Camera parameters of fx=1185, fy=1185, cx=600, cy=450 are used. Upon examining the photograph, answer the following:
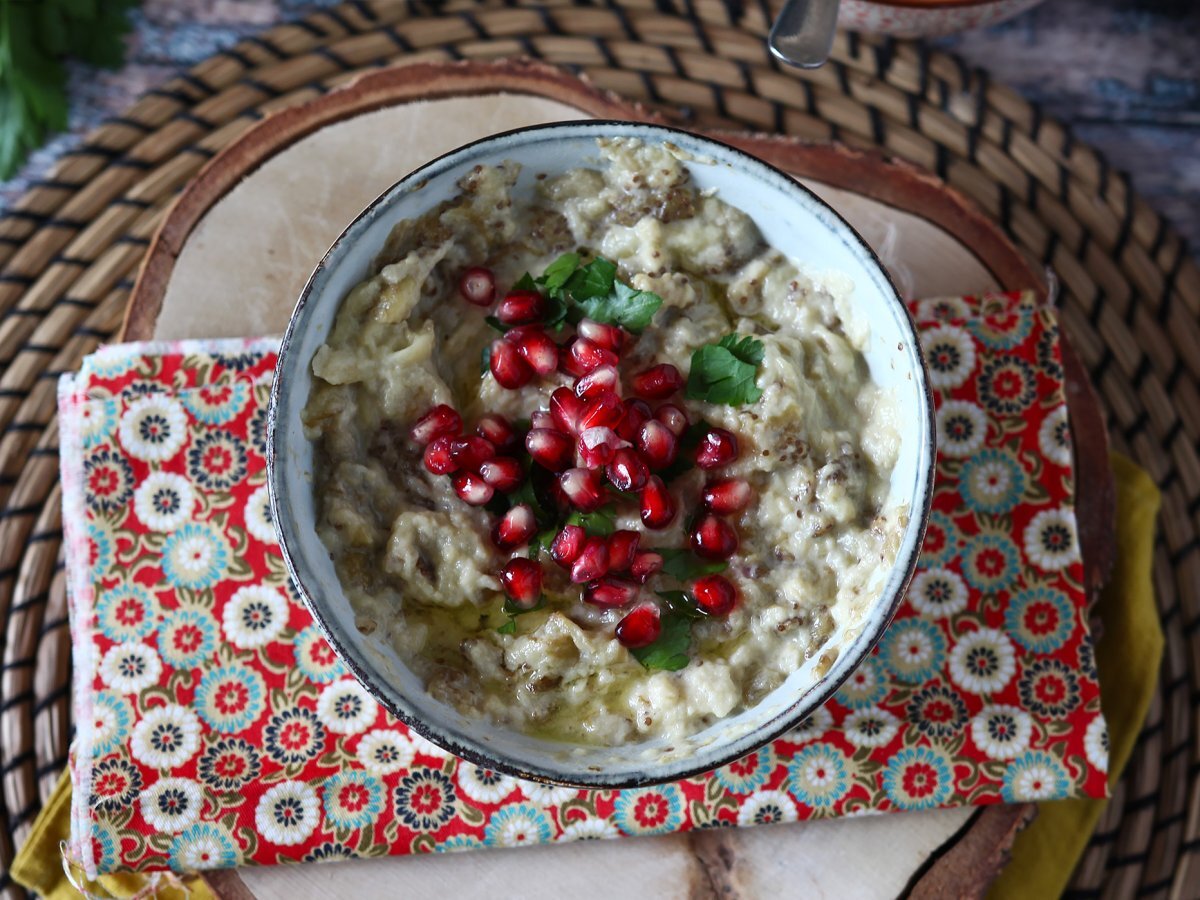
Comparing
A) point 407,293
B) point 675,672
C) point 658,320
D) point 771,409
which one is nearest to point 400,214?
point 407,293

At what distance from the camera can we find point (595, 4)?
12.3 ft

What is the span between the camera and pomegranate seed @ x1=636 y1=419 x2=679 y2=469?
278 cm

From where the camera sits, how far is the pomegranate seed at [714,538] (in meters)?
2.74

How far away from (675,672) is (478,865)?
829 millimetres

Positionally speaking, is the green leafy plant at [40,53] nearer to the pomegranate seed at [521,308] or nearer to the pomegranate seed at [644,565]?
the pomegranate seed at [521,308]

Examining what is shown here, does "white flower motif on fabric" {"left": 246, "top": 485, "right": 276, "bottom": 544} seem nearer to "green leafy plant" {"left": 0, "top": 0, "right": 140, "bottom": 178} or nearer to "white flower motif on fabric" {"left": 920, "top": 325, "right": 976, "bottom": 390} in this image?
"green leafy plant" {"left": 0, "top": 0, "right": 140, "bottom": 178}

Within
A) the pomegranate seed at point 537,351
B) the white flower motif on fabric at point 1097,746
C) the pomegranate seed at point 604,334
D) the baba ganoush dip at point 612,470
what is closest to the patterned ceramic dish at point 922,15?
the baba ganoush dip at point 612,470

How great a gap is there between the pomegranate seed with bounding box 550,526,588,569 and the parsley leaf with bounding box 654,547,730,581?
21cm

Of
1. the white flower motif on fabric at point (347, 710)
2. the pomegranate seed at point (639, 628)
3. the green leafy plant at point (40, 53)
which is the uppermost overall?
the green leafy plant at point (40, 53)

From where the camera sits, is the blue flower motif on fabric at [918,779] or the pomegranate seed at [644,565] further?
the blue flower motif on fabric at [918,779]

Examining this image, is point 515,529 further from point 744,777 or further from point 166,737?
point 166,737

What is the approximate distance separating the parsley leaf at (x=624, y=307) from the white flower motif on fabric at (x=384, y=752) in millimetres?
1206

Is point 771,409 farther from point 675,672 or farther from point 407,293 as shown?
point 407,293

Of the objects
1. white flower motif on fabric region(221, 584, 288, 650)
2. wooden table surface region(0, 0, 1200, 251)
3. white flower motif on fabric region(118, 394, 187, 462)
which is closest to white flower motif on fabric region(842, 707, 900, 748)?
white flower motif on fabric region(221, 584, 288, 650)
